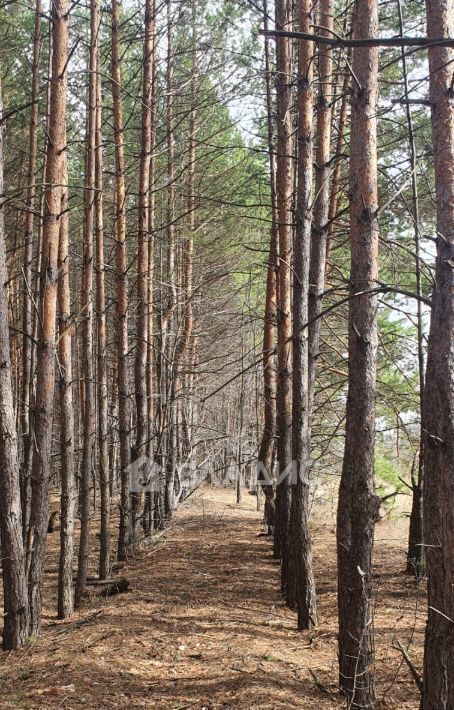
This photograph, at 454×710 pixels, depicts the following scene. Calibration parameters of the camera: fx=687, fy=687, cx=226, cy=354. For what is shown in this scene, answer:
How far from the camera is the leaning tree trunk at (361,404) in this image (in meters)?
4.63

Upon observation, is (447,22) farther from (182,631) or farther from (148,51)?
(148,51)

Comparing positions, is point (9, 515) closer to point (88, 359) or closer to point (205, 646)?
point (205, 646)

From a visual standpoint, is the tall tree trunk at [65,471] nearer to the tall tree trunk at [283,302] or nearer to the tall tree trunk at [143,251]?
→ the tall tree trunk at [143,251]

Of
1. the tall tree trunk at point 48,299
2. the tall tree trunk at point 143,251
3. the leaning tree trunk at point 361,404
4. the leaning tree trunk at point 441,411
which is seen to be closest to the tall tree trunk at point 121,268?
the tall tree trunk at point 143,251

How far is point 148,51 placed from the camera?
11148 millimetres

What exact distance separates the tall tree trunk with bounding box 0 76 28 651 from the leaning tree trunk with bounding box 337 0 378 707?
10.9 ft

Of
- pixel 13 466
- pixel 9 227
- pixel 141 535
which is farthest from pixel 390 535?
pixel 9 227

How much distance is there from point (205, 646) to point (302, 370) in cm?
275

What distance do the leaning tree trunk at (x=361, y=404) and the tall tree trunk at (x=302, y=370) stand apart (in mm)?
1910

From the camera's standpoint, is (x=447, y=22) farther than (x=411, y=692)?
No

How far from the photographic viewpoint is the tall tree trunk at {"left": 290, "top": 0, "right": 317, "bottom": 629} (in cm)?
678

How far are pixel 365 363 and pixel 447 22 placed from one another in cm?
213

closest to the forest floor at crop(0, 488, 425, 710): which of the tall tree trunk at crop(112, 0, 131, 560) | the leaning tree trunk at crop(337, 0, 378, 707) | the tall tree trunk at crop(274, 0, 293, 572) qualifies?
the leaning tree trunk at crop(337, 0, 378, 707)

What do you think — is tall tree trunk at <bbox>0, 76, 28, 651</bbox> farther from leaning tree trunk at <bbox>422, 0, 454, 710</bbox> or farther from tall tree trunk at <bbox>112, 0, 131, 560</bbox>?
leaning tree trunk at <bbox>422, 0, 454, 710</bbox>
